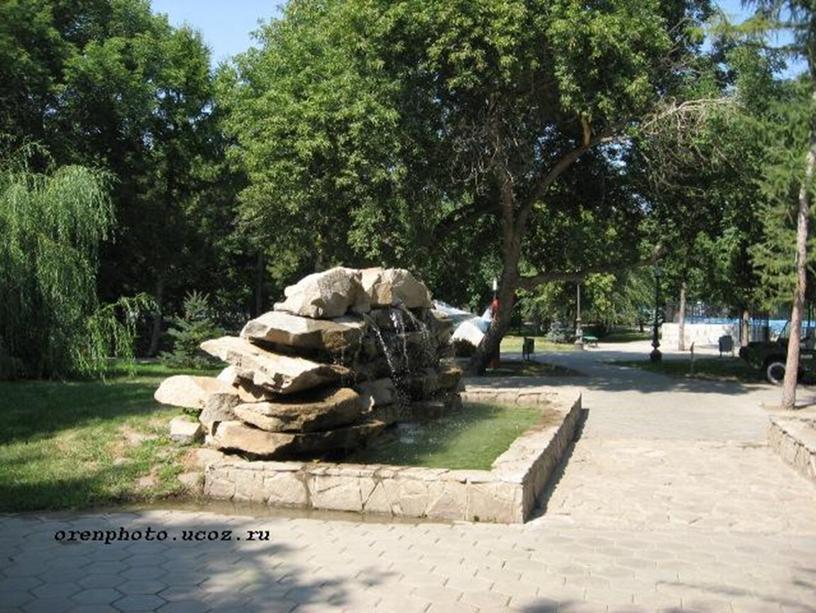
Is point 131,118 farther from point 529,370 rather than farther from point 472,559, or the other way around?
point 472,559

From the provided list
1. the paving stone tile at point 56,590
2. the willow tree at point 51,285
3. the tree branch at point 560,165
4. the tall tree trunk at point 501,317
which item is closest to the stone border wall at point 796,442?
the paving stone tile at point 56,590

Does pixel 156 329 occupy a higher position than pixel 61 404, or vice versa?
pixel 156 329

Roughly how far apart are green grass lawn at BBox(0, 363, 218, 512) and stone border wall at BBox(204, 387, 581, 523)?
720mm

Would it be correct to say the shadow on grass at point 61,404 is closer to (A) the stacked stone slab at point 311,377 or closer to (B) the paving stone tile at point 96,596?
(A) the stacked stone slab at point 311,377

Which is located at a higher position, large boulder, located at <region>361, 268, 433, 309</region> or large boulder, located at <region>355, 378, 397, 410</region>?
large boulder, located at <region>361, 268, 433, 309</region>

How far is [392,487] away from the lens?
22.6ft

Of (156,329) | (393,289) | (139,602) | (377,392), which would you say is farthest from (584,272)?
(139,602)

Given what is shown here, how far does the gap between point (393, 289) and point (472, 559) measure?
643cm

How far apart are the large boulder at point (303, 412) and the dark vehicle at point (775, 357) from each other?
56.6 ft

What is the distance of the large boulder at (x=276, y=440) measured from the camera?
756 cm

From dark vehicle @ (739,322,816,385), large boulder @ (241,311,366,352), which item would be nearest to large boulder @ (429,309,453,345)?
large boulder @ (241,311,366,352)

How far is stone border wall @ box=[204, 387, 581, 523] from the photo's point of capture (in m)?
6.63

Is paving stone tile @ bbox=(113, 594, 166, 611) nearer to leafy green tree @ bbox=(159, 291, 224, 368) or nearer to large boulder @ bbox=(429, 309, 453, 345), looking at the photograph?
large boulder @ bbox=(429, 309, 453, 345)

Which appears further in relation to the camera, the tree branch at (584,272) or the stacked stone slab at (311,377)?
the tree branch at (584,272)
